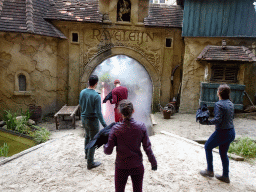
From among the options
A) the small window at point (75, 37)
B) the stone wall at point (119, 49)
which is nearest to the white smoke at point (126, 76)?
the stone wall at point (119, 49)

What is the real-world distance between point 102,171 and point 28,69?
625cm

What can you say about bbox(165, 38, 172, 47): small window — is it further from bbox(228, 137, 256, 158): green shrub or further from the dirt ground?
bbox(228, 137, 256, 158): green shrub

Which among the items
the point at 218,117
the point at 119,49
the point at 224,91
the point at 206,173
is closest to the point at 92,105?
the point at 218,117

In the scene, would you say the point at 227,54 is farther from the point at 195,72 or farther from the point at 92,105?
the point at 92,105

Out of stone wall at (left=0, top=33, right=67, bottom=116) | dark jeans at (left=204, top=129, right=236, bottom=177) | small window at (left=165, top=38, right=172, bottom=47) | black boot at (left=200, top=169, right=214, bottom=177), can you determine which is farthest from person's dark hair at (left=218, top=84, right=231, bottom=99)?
stone wall at (left=0, top=33, right=67, bottom=116)

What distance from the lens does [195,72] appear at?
9156mm

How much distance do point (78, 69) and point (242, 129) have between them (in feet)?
23.4

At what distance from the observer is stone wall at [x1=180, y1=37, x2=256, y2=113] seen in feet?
28.4

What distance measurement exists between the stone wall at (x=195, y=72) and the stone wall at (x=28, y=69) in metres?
5.95

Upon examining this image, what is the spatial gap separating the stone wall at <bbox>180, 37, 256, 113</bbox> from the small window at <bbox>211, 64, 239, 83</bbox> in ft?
1.63

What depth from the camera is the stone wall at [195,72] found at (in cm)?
866

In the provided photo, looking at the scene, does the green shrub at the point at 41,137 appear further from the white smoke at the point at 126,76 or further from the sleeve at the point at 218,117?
the white smoke at the point at 126,76

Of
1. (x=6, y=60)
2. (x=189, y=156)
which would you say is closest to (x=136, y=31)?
(x=6, y=60)

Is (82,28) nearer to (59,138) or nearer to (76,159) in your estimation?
(59,138)
